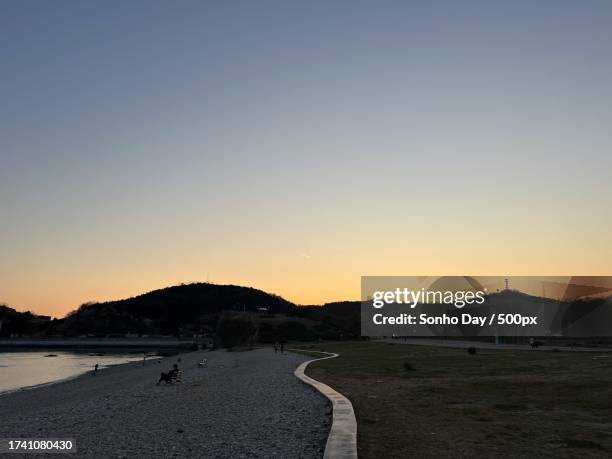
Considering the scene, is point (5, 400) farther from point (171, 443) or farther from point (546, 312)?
point (546, 312)

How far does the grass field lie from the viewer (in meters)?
11.5

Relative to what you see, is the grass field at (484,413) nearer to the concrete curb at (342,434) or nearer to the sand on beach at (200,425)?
the concrete curb at (342,434)

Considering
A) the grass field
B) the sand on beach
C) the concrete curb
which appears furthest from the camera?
the sand on beach

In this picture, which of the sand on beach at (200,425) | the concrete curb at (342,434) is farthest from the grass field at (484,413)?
the sand on beach at (200,425)

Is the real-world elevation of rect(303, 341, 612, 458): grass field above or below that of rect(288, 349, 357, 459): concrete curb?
below

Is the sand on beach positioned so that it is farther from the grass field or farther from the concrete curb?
the grass field

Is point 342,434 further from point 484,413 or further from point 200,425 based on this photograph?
point 484,413

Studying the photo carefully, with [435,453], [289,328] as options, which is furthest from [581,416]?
[289,328]

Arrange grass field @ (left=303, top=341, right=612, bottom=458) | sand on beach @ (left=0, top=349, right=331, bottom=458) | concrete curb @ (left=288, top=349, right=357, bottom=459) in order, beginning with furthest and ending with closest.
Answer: sand on beach @ (left=0, top=349, right=331, bottom=458)
grass field @ (left=303, top=341, right=612, bottom=458)
concrete curb @ (left=288, top=349, right=357, bottom=459)

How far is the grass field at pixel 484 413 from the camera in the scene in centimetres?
1153

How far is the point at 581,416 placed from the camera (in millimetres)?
15625

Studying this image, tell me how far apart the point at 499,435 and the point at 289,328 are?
186959 millimetres

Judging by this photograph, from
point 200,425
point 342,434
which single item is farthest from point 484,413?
point 200,425

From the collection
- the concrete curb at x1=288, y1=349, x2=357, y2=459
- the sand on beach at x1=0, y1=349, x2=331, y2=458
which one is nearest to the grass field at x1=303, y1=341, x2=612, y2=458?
the concrete curb at x1=288, y1=349, x2=357, y2=459
